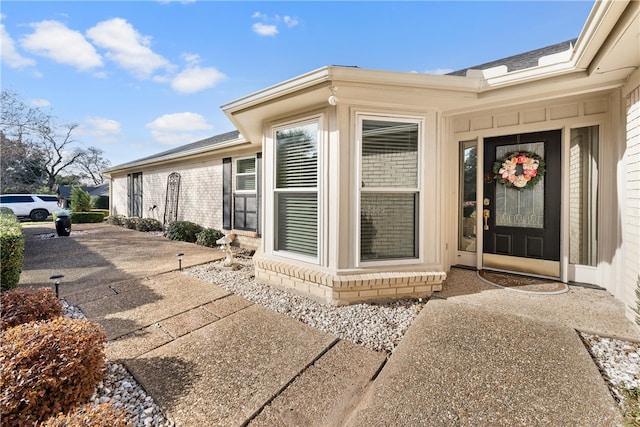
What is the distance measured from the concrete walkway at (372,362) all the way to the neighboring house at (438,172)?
0.70 meters

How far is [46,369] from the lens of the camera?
65.7 inches

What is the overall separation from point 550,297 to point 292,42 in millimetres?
7452

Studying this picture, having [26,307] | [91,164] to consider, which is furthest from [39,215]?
[91,164]

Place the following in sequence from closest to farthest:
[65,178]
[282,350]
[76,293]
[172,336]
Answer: [282,350], [172,336], [76,293], [65,178]

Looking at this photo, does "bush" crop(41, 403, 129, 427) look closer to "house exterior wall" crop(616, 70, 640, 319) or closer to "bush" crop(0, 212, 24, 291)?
"bush" crop(0, 212, 24, 291)

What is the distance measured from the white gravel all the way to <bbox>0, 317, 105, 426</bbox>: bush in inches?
8.9

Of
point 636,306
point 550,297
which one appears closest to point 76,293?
point 550,297

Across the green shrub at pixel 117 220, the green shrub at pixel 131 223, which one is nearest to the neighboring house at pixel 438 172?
the green shrub at pixel 131 223

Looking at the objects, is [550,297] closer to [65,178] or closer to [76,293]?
[76,293]

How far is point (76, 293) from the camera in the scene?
401 cm

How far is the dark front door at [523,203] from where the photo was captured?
162 inches

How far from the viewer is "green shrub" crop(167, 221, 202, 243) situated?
859cm

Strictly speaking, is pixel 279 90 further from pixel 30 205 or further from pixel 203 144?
pixel 30 205

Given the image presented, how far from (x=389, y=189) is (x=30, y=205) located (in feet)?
73.7
